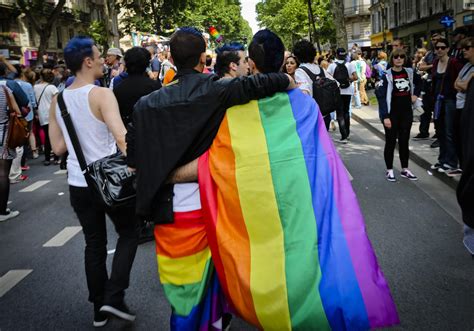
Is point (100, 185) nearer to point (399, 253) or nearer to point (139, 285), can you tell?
point (139, 285)

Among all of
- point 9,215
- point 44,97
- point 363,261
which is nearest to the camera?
point 363,261

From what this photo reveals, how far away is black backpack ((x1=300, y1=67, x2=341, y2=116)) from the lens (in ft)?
17.1

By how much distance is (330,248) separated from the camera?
2.21m

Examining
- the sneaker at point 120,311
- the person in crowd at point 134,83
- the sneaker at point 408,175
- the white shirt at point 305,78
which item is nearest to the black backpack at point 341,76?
the sneaker at point 408,175

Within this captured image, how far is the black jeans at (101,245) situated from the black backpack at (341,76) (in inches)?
344

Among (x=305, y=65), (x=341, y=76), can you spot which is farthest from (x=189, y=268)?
(x=341, y=76)

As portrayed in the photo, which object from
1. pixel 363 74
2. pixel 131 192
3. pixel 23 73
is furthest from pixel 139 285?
pixel 363 74

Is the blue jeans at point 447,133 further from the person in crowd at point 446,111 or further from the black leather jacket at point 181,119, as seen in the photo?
the black leather jacket at point 181,119

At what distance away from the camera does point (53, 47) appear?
141 ft

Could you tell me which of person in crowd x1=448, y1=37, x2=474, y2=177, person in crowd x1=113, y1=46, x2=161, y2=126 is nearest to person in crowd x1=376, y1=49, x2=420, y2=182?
person in crowd x1=448, y1=37, x2=474, y2=177

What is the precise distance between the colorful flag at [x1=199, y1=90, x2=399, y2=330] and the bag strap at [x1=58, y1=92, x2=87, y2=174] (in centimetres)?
117

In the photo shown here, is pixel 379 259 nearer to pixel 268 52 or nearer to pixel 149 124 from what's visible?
pixel 268 52

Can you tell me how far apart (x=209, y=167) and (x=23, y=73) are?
9.47m

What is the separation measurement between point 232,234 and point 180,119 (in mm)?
571
